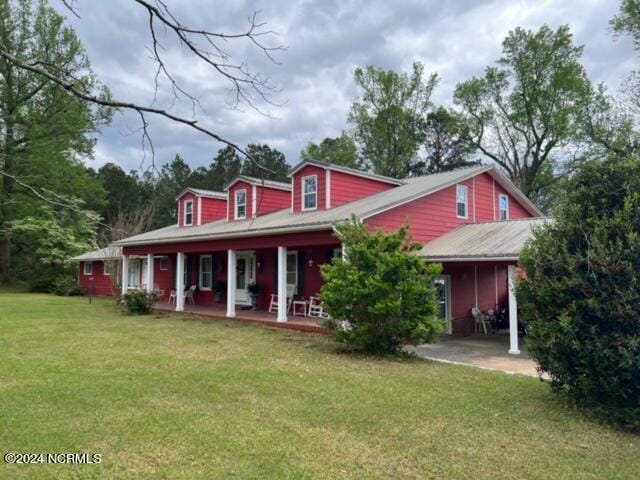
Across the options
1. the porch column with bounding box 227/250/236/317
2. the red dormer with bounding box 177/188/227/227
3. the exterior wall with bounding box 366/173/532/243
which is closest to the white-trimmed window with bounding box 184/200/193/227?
the red dormer with bounding box 177/188/227/227

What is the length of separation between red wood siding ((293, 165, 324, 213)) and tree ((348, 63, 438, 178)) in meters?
20.0

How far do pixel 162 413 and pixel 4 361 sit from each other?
429cm

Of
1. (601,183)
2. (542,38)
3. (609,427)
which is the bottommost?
(609,427)

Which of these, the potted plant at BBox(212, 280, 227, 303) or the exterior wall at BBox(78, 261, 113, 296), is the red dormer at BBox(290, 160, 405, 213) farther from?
the exterior wall at BBox(78, 261, 113, 296)

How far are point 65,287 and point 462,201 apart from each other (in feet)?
73.3

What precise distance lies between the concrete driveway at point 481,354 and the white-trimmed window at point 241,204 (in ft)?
29.4

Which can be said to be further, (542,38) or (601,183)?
(542,38)

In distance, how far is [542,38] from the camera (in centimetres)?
Answer: 2912

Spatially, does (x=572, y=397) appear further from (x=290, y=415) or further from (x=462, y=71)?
(x=462, y=71)

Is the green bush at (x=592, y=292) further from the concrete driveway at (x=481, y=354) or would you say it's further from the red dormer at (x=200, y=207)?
the red dormer at (x=200, y=207)

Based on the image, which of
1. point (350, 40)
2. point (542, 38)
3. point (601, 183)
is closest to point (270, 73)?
point (350, 40)

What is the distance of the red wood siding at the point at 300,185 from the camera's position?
46.5ft

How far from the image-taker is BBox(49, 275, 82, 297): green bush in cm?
2597

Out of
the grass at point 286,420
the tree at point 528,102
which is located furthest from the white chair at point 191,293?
the tree at point 528,102
